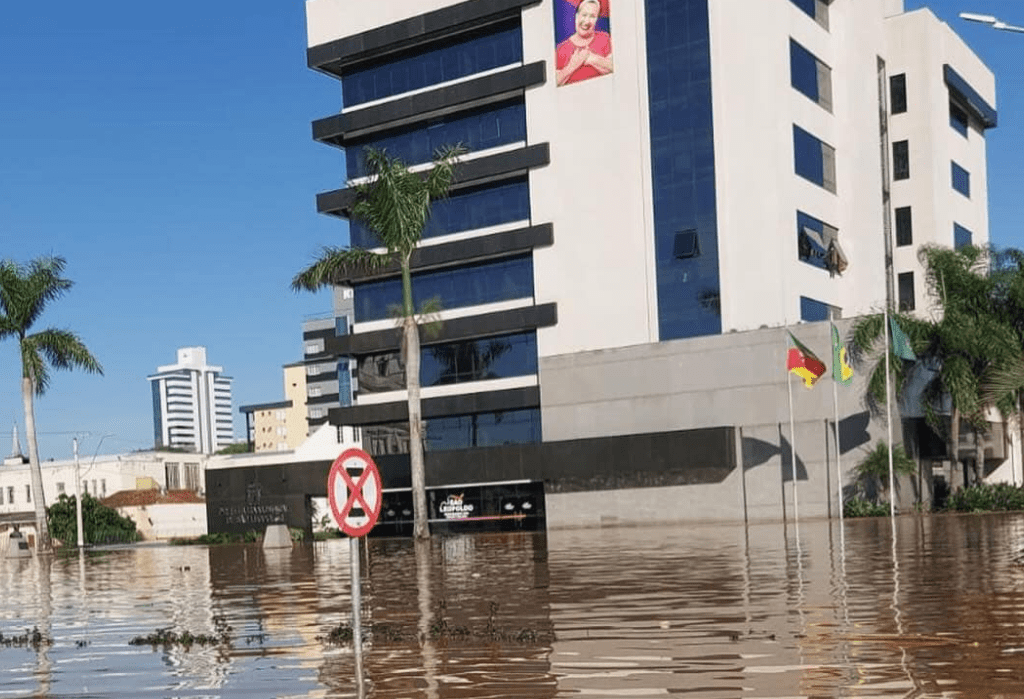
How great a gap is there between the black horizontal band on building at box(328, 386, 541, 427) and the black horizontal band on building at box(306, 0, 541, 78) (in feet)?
58.8

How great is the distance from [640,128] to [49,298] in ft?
96.2

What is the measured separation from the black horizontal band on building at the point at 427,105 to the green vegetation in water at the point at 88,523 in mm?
27826

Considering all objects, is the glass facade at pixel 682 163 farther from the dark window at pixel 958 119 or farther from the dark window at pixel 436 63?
the dark window at pixel 958 119

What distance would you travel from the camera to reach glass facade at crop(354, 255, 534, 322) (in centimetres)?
6347

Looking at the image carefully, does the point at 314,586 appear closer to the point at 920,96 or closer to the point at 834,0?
the point at 834,0

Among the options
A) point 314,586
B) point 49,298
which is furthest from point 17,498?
point 314,586

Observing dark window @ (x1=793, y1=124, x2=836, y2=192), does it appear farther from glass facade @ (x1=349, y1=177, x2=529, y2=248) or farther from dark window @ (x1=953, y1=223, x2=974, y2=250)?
dark window @ (x1=953, y1=223, x2=974, y2=250)

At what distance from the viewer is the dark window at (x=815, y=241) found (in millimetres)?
57125

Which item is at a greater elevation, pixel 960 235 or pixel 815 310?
pixel 960 235

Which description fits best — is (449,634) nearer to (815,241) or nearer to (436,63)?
(815,241)

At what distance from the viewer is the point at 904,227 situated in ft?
227

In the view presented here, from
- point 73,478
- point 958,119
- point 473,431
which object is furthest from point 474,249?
point 73,478

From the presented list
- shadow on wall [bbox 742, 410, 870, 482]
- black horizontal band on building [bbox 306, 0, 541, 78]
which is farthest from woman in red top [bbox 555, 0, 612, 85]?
shadow on wall [bbox 742, 410, 870, 482]

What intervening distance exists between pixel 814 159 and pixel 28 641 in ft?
156
